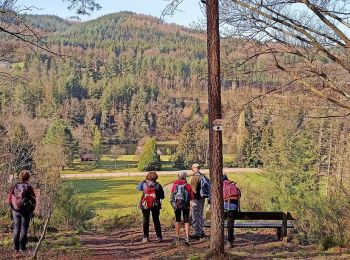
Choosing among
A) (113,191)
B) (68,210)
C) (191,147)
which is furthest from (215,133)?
(191,147)

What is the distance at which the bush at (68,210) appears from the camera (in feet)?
53.3

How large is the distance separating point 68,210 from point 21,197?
757cm

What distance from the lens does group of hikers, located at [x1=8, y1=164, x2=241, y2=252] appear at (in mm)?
9133

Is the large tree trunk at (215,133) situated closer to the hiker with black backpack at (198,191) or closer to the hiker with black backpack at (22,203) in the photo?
the hiker with black backpack at (198,191)

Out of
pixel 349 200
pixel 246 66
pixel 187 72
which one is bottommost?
pixel 349 200

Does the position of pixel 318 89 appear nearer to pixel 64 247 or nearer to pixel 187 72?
pixel 64 247

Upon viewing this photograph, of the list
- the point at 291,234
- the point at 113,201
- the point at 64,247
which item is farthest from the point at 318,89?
the point at 113,201

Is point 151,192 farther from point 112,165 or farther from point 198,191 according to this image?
point 112,165

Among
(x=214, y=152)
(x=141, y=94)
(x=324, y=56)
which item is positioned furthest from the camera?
(x=141, y=94)

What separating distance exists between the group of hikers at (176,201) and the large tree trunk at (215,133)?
5.23 feet

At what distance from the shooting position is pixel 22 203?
9094 mm

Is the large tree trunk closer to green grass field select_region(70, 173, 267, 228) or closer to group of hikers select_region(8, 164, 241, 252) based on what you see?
group of hikers select_region(8, 164, 241, 252)

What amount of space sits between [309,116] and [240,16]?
3.04m

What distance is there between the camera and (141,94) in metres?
143
